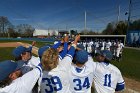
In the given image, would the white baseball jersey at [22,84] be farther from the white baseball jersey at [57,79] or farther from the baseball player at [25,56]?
the baseball player at [25,56]

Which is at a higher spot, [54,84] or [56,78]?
[56,78]

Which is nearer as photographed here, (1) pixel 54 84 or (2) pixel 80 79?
(1) pixel 54 84

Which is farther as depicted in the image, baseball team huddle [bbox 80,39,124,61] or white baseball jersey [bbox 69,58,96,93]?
baseball team huddle [bbox 80,39,124,61]

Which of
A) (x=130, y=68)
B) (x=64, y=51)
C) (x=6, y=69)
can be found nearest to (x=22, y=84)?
(x=6, y=69)

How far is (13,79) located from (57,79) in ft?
2.73

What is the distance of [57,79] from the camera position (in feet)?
14.0

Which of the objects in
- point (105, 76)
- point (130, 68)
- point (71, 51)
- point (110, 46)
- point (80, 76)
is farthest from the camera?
point (110, 46)

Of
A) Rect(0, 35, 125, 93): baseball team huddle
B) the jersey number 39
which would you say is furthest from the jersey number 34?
the jersey number 39

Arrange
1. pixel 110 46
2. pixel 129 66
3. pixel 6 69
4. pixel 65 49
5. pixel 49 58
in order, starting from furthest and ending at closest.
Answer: pixel 110 46, pixel 129 66, pixel 65 49, pixel 49 58, pixel 6 69

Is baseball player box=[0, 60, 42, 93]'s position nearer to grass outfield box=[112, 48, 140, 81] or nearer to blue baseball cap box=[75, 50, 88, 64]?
blue baseball cap box=[75, 50, 88, 64]

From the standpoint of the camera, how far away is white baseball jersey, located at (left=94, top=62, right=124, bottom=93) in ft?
17.1

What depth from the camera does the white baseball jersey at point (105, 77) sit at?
521 centimetres

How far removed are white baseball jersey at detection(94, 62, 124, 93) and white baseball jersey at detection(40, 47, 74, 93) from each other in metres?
1.07

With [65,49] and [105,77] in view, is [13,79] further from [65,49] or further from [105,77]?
[105,77]
